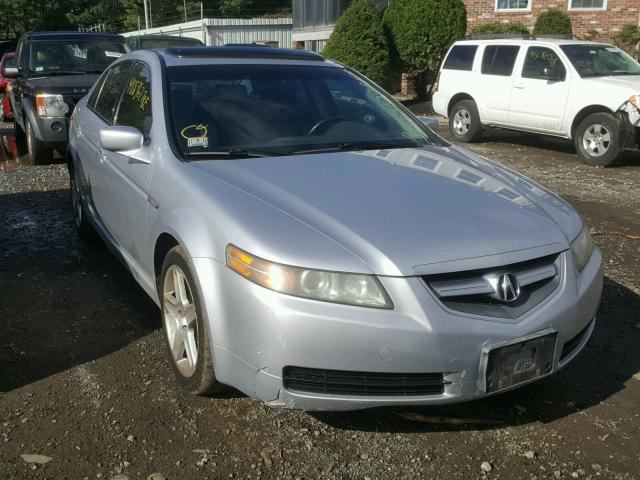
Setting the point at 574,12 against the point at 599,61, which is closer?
the point at 599,61

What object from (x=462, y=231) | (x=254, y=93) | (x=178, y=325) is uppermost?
(x=254, y=93)

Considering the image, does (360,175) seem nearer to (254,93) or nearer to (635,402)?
(254,93)

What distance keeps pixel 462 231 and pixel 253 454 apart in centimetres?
129

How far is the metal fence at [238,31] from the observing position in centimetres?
3117

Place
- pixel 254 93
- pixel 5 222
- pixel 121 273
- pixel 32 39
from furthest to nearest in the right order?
pixel 32 39
pixel 5 222
pixel 121 273
pixel 254 93

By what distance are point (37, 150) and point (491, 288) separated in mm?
8095

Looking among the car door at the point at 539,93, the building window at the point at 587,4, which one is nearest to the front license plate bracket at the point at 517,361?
the car door at the point at 539,93

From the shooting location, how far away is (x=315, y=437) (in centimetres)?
312

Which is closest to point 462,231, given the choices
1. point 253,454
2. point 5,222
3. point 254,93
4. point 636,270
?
point 253,454

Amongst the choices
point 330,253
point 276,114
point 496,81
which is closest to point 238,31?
point 496,81

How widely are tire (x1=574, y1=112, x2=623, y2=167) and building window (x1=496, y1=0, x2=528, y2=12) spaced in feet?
35.0

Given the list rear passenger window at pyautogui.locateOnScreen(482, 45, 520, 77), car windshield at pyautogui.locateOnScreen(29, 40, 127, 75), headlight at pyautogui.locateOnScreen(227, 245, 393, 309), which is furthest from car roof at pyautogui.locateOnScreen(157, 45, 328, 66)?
rear passenger window at pyautogui.locateOnScreen(482, 45, 520, 77)

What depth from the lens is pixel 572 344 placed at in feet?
10.4

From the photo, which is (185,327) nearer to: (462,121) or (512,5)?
(462,121)
